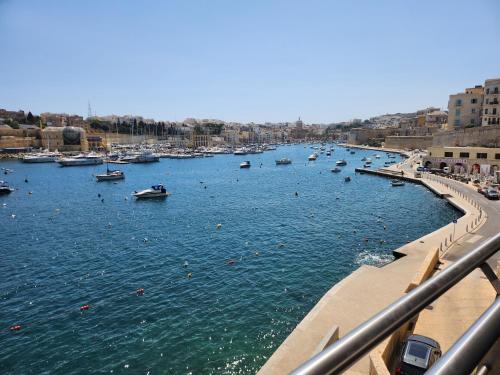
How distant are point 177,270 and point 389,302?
13197 mm

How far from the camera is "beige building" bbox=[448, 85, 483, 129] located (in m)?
76.8

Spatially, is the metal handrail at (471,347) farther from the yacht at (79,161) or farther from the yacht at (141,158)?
the yacht at (141,158)

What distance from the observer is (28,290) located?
20.1 meters

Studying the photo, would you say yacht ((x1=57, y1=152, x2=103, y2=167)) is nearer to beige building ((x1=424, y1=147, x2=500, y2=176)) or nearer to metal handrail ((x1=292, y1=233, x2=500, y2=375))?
beige building ((x1=424, y1=147, x2=500, y2=176))

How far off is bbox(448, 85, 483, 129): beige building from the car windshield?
83.4 meters

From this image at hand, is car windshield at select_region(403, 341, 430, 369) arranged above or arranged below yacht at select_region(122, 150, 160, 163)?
above

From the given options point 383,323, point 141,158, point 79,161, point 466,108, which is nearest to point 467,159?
point 466,108

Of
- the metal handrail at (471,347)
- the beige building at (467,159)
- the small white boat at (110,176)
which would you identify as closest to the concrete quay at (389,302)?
the metal handrail at (471,347)

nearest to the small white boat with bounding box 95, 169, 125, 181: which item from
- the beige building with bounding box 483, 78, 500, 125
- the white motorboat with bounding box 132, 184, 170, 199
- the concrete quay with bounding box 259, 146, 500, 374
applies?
the white motorboat with bounding box 132, 184, 170, 199

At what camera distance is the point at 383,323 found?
1241 millimetres

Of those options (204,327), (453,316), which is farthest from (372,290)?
(204,327)

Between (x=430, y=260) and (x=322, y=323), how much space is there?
6.73 metres

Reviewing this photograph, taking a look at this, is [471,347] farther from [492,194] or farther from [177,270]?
[492,194]

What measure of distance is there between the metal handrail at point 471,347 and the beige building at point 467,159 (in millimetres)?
60543
